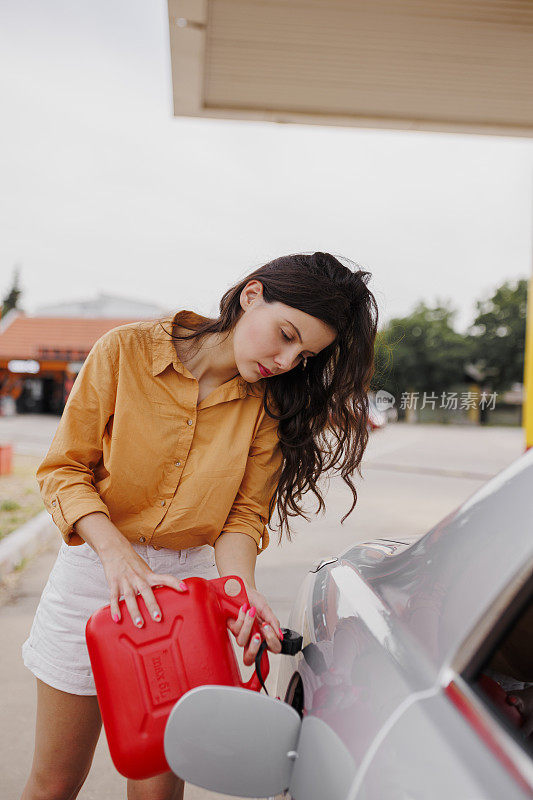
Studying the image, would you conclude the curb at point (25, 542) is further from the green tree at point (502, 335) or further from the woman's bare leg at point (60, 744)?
the green tree at point (502, 335)

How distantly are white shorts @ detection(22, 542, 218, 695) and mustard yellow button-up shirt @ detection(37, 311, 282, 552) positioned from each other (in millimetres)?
63

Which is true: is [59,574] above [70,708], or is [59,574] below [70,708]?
above

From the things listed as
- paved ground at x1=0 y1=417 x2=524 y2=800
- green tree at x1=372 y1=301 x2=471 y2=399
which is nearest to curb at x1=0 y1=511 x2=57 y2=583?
paved ground at x1=0 y1=417 x2=524 y2=800

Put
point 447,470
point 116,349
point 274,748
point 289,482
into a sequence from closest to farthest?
1. point 274,748
2. point 116,349
3. point 289,482
4. point 447,470

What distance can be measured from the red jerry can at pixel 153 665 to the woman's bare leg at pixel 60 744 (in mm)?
488

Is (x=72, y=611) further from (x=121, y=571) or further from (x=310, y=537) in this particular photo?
(x=310, y=537)

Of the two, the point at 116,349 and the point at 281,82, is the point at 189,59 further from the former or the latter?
the point at 116,349

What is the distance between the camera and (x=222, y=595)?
1312mm

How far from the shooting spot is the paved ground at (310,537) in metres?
2.66

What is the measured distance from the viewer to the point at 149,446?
1600 mm

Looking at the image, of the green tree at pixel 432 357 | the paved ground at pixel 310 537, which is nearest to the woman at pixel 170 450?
the paved ground at pixel 310 537

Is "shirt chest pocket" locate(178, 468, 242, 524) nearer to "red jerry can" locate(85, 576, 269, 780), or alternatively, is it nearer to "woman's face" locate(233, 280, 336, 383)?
"woman's face" locate(233, 280, 336, 383)

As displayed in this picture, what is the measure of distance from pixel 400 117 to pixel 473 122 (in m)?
0.83

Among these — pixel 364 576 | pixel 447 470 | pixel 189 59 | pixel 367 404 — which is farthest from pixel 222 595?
pixel 447 470
